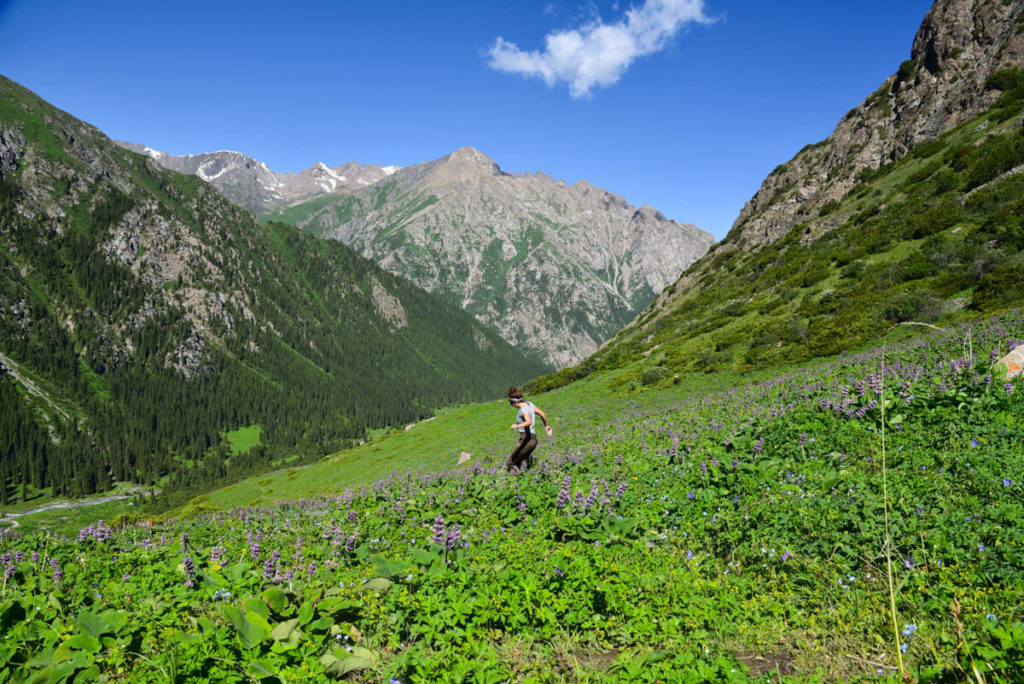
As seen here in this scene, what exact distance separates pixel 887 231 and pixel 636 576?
51199 millimetres

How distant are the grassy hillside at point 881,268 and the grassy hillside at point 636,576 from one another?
793 inches

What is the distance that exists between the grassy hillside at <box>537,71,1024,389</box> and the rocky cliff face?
410cm

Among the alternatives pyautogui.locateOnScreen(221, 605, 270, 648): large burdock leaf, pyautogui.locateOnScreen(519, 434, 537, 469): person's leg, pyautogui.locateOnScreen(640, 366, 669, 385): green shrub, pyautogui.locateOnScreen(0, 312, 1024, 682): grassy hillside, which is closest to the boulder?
pyautogui.locateOnScreen(0, 312, 1024, 682): grassy hillside

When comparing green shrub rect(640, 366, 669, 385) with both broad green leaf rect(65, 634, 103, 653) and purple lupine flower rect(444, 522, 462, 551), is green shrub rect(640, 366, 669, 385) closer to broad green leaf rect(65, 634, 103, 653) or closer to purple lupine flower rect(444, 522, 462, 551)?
purple lupine flower rect(444, 522, 462, 551)

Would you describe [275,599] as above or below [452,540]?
above

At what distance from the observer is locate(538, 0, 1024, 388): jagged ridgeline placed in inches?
1159

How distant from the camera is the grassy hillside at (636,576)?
14.6 feet

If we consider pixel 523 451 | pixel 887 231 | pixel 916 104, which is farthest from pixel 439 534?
pixel 916 104

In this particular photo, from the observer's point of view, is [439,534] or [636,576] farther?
[439,534]

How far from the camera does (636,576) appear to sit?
6555 millimetres

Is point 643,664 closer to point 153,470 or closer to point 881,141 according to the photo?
point 881,141

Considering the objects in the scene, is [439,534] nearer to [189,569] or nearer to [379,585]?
[379,585]

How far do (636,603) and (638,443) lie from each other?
9.94 meters

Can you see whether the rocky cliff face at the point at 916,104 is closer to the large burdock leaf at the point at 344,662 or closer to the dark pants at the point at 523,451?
the dark pants at the point at 523,451
